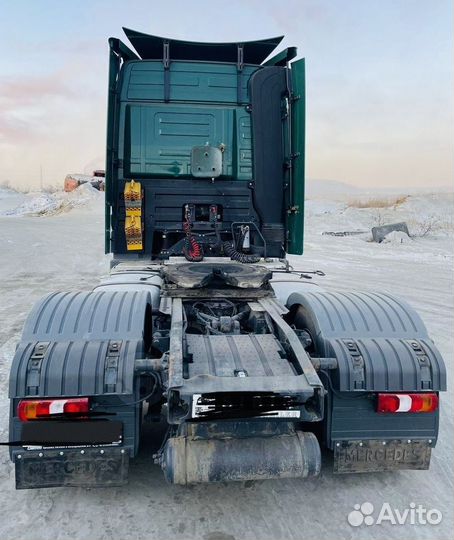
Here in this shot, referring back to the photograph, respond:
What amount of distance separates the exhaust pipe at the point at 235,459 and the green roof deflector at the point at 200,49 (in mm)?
4847

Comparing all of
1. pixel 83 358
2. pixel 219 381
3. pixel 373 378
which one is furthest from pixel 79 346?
pixel 373 378

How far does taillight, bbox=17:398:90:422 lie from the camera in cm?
284

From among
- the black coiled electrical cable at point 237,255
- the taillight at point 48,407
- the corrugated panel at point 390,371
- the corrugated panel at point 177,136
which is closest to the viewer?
the taillight at point 48,407

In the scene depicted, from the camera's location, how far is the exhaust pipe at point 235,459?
106 inches

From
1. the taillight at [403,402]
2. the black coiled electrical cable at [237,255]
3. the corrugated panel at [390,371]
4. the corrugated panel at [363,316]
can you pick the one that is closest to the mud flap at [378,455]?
the taillight at [403,402]

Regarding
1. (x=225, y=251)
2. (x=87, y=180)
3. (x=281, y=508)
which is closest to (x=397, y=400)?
(x=281, y=508)

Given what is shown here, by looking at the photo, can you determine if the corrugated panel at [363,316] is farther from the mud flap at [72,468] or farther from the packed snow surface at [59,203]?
the packed snow surface at [59,203]

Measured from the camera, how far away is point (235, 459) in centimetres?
271

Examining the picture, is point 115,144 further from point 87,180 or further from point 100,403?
point 87,180

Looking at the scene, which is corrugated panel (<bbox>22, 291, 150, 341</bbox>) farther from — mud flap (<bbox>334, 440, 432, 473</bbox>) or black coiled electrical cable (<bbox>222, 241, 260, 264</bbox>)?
black coiled electrical cable (<bbox>222, 241, 260, 264</bbox>)

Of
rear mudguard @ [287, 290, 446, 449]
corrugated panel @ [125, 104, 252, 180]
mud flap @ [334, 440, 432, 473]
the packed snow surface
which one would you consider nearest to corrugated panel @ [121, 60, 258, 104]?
corrugated panel @ [125, 104, 252, 180]

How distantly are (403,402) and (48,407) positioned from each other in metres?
2.14

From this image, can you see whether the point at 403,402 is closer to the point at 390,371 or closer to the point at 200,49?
the point at 390,371

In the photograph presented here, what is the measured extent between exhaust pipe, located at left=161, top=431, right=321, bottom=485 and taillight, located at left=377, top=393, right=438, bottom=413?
55 centimetres
